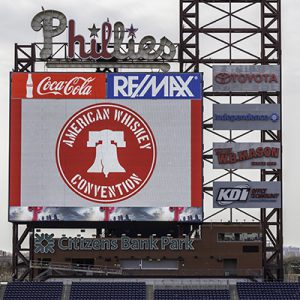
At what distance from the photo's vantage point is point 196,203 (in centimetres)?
5906

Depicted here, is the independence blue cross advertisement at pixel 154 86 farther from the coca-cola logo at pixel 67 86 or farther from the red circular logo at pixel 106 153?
the coca-cola logo at pixel 67 86

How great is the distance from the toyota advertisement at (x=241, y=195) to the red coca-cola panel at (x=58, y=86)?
9342 millimetres

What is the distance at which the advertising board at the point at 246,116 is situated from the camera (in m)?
60.9

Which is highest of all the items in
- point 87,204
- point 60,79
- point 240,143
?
point 60,79

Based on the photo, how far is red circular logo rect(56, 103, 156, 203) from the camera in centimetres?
5938

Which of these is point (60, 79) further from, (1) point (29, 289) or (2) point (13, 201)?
(1) point (29, 289)

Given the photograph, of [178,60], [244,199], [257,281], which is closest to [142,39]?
[178,60]

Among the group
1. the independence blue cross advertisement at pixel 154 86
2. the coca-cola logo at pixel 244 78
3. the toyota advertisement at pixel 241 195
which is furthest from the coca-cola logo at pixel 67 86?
the toyota advertisement at pixel 241 195

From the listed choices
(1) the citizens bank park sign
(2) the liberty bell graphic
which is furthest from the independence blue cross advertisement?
(2) the liberty bell graphic

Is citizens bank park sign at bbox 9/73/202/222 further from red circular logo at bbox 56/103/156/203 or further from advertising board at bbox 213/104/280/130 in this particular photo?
advertising board at bbox 213/104/280/130

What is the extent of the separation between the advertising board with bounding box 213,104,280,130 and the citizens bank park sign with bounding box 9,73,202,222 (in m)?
2.03

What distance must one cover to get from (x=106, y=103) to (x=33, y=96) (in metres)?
4.48

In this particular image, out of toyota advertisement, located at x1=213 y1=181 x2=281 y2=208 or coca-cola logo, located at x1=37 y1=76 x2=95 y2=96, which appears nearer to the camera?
coca-cola logo, located at x1=37 y1=76 x2=95 y2=96

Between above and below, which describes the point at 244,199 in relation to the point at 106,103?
below
